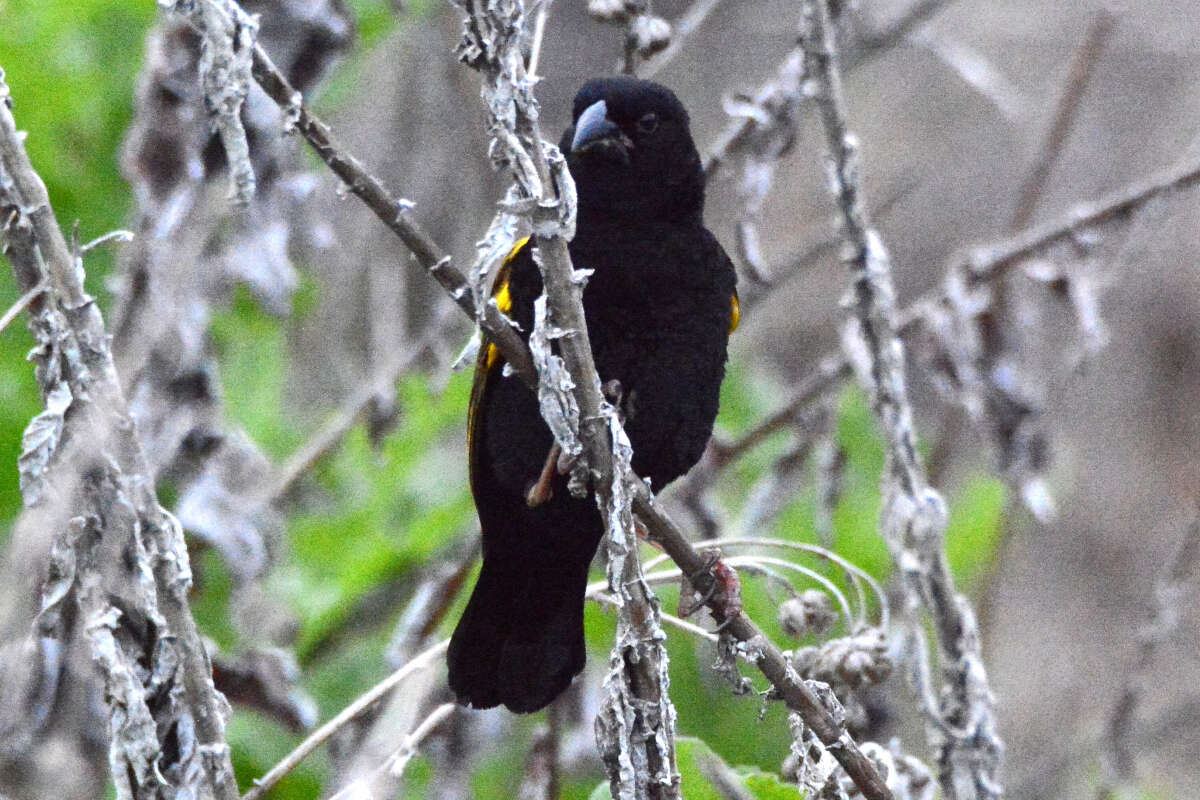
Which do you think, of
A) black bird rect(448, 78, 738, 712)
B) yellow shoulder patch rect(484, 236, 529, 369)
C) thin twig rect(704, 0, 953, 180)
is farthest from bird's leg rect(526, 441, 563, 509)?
thin twig rect(704, 0, 953, 180)

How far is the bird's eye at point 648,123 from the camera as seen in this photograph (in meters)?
2.86

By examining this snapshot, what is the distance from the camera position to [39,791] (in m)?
2.27

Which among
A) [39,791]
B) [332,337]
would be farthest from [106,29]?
[39,791]

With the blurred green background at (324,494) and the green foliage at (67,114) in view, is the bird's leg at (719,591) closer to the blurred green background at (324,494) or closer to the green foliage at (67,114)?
the blurred green background at (324,494)

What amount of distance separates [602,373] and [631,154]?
438 millimetres

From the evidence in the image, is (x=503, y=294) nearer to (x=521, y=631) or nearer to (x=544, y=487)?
(x=544, y=487)

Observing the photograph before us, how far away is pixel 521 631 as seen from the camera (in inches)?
111

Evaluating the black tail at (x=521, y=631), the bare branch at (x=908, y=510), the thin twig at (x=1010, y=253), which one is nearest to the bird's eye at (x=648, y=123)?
the bare branch at (x=908, y=510)

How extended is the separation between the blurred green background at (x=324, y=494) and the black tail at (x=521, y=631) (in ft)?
1.69

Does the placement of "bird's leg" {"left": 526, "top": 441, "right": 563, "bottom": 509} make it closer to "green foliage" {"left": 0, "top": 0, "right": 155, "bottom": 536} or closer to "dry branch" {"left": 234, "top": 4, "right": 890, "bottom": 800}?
"dry branch" {"left": 234, "top": 4, "right": 890, "bottom": 800}

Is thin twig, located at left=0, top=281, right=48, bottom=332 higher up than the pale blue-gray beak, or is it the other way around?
the pale blue-gray beak

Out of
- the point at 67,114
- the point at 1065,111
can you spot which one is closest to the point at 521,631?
the point at 67,114

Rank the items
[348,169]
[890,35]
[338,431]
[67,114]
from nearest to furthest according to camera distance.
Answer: [348,169] < [67,114] < [338,431] < [890,35]

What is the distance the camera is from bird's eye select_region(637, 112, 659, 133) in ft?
9.39
